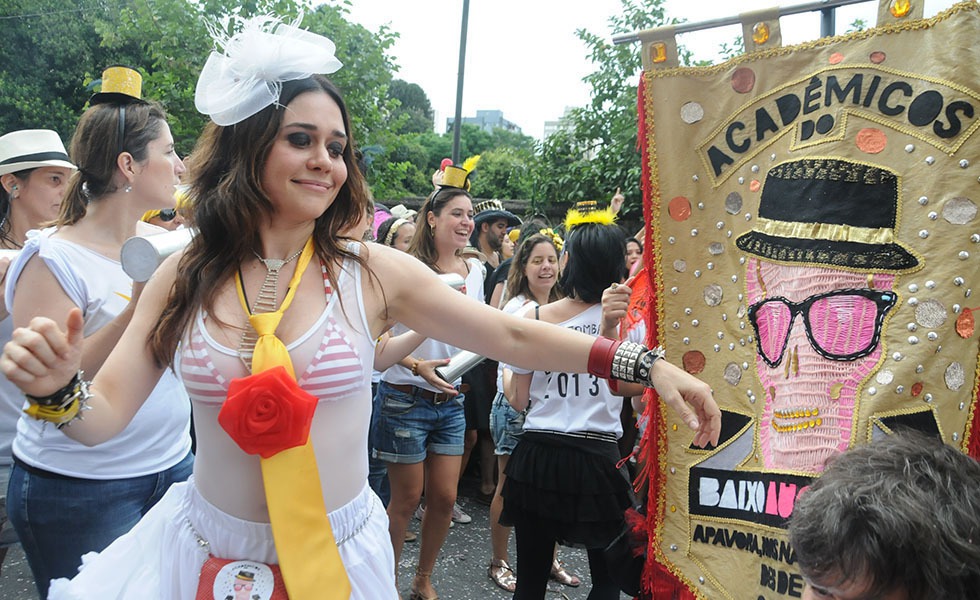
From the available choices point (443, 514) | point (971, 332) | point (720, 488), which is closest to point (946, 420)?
point (971, 332)

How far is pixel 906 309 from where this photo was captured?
170cm

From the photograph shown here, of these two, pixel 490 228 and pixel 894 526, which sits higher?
pixel 490 228

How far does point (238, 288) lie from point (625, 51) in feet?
22.1

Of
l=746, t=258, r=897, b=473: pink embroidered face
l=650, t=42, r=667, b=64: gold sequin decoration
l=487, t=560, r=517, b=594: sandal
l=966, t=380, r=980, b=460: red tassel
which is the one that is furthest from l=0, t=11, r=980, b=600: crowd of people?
l=487, t=560, r=517, b=594: sandal

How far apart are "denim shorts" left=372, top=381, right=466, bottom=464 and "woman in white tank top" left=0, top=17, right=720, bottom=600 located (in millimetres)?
1891

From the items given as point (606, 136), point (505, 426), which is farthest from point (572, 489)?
point (606, 136)

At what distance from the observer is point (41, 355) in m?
1.31

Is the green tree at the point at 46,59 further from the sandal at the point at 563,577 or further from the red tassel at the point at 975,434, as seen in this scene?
the red tassel at the point at 975,434

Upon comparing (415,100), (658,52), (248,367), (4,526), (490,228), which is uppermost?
(415,100)

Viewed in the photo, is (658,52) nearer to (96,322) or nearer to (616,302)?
(616,302)

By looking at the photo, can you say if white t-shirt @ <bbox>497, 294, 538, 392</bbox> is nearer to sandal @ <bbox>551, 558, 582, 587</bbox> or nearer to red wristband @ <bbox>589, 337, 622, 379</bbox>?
sandal @ <bbox>551, 558, 582, 587</bbox>

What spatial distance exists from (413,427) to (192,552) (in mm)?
2062

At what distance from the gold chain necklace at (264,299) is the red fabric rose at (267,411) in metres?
0.11

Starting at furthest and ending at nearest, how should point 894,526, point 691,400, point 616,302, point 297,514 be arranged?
1. point 616,302
2. point 691,400
3. point 297,514
4. point 894,526
